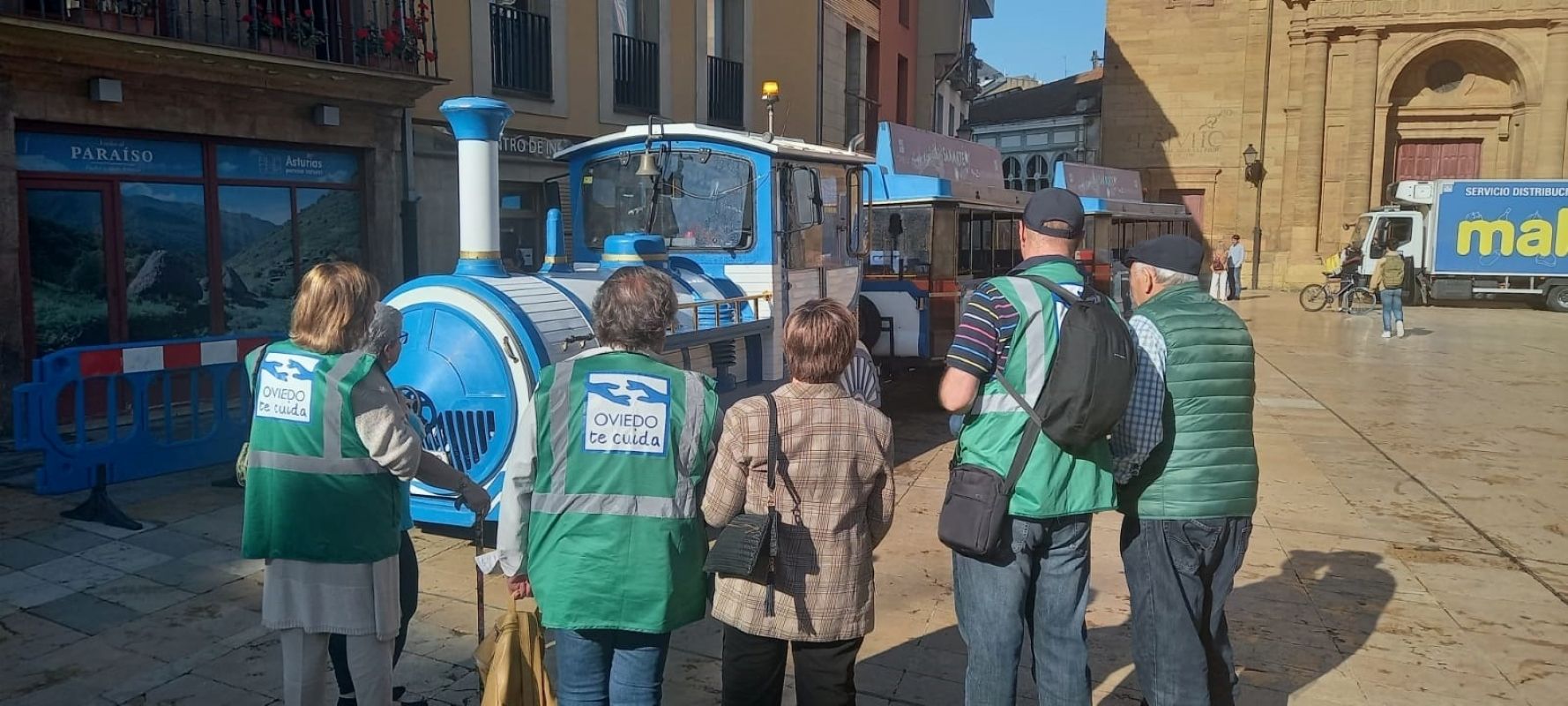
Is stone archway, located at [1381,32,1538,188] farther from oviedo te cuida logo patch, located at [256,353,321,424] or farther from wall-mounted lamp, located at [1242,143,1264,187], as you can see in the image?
oviedo te cuida logo patch, located at [256,353,321,424]

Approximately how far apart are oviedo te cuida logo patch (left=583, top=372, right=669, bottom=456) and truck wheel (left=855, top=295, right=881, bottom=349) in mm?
7594

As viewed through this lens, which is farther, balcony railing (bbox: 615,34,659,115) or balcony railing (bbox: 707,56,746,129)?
balcony railing (bbox: 707,56,746,129)

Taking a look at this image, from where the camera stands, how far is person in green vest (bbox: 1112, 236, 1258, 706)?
3287 mm

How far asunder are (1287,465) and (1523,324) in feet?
50.0

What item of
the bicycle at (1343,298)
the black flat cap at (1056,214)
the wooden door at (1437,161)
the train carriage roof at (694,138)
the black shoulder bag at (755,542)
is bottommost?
the bicycle at (1343,298)

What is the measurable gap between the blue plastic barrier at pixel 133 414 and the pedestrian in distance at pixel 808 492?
16.1 ft

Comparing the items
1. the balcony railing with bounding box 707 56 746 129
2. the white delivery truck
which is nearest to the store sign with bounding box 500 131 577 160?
the balcony railing with bounding box 707 56 746 129

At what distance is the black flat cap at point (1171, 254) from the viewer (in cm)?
343

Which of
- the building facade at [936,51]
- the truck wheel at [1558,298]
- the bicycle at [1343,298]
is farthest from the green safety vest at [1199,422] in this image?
the truck wheel at [1558,298]

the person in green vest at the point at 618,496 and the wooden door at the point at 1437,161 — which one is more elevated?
the wooden door at the point at 1437,161

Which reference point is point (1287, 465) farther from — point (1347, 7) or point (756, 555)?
point (1347, 7)

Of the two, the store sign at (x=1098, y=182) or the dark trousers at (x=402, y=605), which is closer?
the dark trousers at (x=402, y=605)

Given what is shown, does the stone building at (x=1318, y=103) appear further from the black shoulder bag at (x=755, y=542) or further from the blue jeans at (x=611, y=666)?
the blue jeans at (x=611, y=666)

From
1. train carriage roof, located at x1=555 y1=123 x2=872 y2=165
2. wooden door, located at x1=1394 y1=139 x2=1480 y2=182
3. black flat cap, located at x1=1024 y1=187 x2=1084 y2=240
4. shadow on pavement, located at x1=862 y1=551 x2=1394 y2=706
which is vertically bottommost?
shadow on pavement, located at x1=862 y1=551 x2=1394 y2=706
